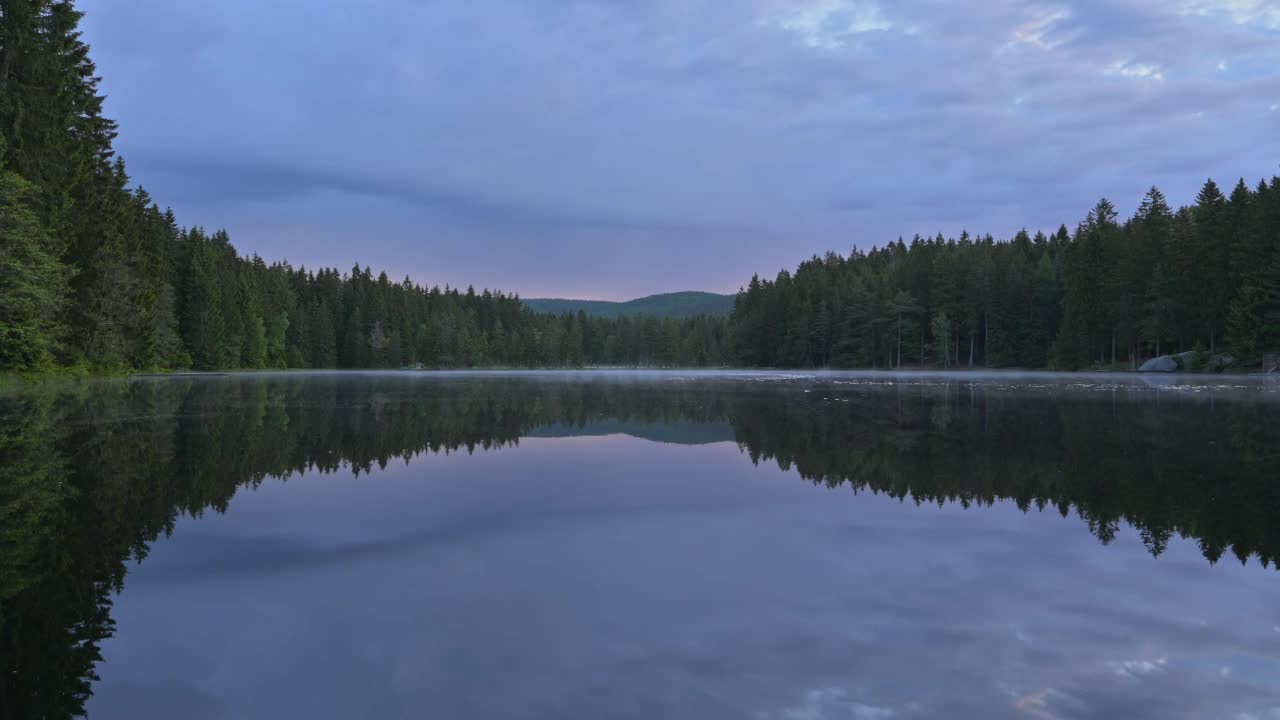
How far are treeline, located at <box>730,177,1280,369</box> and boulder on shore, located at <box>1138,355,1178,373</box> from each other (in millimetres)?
3024

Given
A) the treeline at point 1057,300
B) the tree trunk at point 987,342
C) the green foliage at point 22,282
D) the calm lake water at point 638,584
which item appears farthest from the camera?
the tree trunk at point 987,342

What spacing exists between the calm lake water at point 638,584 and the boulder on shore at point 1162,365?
69.1 meters

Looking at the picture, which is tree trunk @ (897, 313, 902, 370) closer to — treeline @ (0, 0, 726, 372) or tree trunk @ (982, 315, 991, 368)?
tree trunk @ (982, 315, 991, 368)

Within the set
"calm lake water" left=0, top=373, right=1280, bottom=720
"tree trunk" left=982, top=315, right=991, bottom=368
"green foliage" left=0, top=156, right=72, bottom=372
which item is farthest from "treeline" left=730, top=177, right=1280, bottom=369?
"green foliage" left=0, top=156, right=72, bottom=372

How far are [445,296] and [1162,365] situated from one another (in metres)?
152

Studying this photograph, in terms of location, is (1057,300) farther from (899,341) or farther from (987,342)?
(899,341)

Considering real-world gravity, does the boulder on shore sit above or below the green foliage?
below

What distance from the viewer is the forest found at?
3728 cm

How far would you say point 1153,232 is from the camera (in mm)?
78875

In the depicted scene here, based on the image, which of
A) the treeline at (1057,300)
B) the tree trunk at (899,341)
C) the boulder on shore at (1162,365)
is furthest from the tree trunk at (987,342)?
the boulder on shore at (1162,365)

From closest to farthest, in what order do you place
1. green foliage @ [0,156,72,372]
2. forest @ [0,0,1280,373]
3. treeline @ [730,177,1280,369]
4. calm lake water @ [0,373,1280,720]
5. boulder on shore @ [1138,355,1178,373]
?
calm lake water @ [0,373,1280,720]
green foliage @ [0,156,72,372]
forest @ [0,0,1280,373]
treeline @ [730,177,1280,369]
boulder on shore @ [1138,355,1178,373]

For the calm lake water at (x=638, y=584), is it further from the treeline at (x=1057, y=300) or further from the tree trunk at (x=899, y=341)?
the tree trunk at (x=899, y=341)

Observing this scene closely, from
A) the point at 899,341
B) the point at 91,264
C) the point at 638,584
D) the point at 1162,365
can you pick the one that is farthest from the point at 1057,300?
the point at 638,584

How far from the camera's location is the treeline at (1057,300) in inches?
2648
